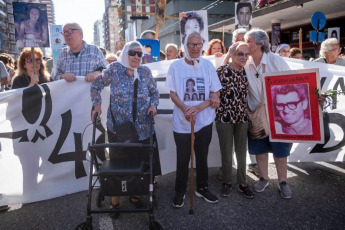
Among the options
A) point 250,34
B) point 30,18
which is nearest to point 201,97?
point 250,34

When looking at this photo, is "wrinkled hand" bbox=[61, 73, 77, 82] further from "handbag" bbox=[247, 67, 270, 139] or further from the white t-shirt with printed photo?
"handbag" bbox=[247, 67, 270, 139]

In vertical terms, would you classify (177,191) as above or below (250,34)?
below

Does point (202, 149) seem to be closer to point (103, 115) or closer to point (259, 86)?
point (259, 86)

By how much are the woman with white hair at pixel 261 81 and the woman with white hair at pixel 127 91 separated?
4.07 ft

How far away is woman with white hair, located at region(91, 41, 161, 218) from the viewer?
9.50 ft

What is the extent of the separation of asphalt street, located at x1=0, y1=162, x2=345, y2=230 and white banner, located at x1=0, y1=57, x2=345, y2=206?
0.71ft

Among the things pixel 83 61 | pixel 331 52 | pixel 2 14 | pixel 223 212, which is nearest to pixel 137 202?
pixel 223 212

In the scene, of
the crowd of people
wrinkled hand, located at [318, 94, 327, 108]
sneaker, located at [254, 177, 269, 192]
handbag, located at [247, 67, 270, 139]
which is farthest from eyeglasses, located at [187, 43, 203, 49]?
sneaker, located at [254, 177, 269, 192]

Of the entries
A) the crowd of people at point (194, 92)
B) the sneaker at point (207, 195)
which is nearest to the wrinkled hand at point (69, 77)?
the crowd of people at point (194, 92)

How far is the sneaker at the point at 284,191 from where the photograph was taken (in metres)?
3.34

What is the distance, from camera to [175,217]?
2.96 metres

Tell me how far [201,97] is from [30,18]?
230 cm

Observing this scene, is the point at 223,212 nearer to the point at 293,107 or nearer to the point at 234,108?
the point at 234,108

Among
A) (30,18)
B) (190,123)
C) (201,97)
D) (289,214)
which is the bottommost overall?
(289,214)
